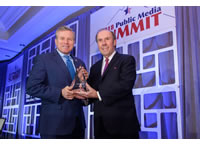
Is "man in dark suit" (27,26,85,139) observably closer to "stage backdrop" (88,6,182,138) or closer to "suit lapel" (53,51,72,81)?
"suit lapel" (53,51,72,81)

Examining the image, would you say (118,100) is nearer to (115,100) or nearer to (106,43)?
(115,100)

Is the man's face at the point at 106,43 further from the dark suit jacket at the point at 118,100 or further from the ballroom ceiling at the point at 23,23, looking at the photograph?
the ballroom ceiling at the point at 23,23

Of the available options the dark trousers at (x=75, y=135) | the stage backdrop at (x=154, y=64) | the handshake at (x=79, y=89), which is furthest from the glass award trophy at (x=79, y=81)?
the stage backdrop at (x=154, y=64)

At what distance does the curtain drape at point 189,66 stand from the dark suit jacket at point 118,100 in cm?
50

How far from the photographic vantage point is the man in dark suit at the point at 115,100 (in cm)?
169

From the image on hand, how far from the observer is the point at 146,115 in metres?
2.16

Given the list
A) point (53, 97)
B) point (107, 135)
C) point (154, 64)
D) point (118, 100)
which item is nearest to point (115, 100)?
point (118, 100)

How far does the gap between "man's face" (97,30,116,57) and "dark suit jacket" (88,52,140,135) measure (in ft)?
0.60

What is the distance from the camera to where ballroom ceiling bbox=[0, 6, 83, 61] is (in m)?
3.31

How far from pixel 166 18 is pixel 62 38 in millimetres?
1091

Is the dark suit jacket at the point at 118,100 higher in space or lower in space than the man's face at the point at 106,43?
lower

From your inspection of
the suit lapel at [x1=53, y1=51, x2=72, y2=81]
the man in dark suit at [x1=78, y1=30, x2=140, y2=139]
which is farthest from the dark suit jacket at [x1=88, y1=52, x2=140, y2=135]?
the suit lapel at [x1=53, y1=51, x2=72, y2=81]
